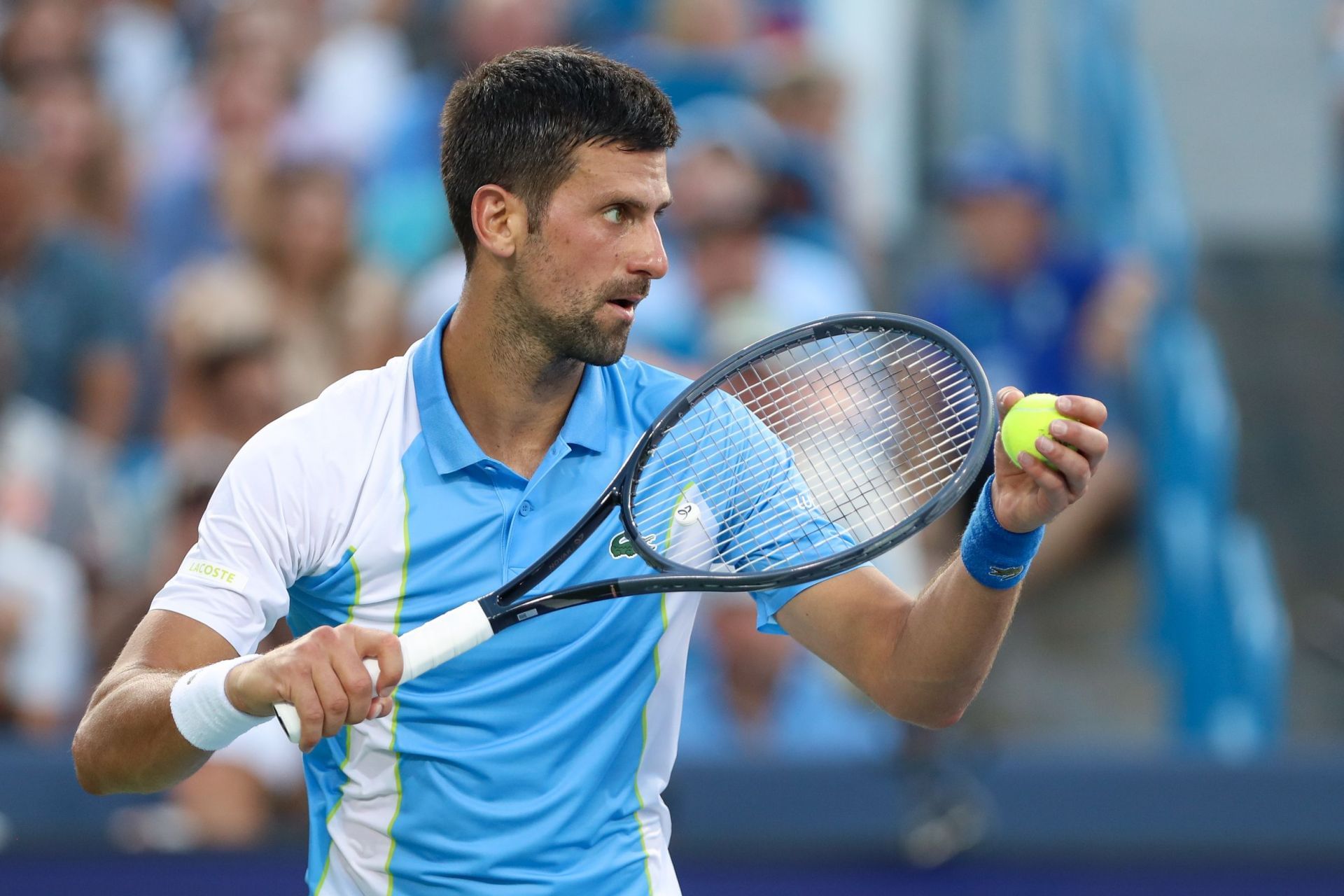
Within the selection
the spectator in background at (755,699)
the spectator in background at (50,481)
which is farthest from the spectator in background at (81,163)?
the spectator in background at (755,699)

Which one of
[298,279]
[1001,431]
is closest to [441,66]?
[298,279]

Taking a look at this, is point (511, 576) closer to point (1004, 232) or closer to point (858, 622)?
point (858, 622)

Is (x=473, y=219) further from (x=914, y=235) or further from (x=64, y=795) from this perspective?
(x=914, y=235)

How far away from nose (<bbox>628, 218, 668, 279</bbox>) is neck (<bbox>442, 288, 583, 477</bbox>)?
18cm

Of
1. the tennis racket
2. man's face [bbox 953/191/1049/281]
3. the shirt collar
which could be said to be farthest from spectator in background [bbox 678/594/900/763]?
the shirt collar

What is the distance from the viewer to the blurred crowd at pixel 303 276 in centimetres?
494

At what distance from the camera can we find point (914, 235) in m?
7.71

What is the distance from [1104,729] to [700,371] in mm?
1870

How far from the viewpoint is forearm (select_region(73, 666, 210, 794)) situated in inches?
87.9

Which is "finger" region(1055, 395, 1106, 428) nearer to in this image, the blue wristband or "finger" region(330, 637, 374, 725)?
the blue wristband

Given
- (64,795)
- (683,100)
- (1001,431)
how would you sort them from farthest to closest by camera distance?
(683,100), (64,795), (1001,431)

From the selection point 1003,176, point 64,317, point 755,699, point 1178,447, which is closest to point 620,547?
point 755,699

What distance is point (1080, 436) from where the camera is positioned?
215 cm

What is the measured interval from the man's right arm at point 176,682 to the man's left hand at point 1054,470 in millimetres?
829
